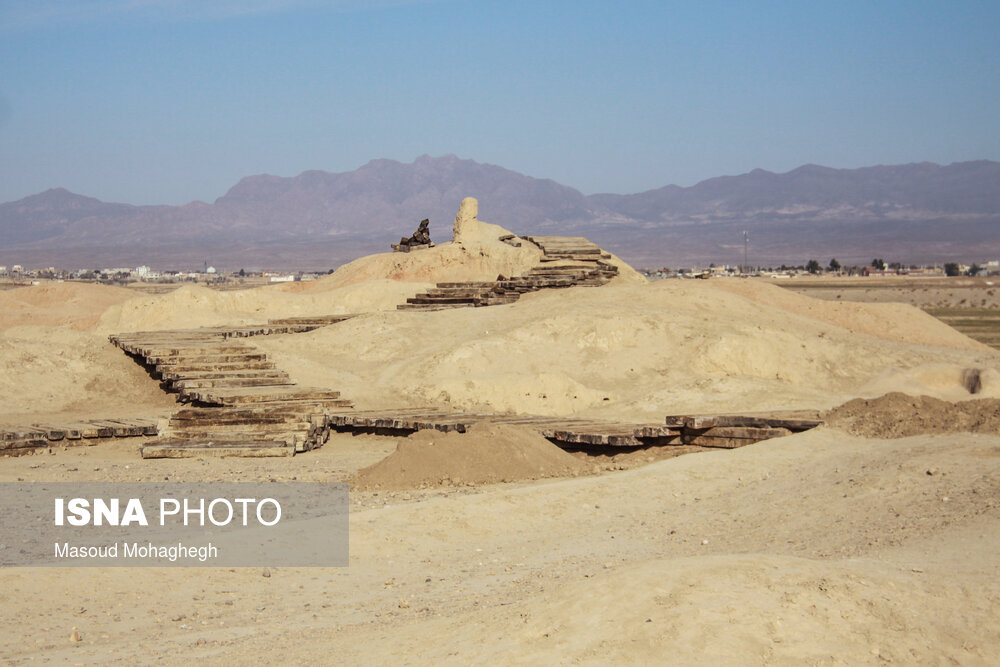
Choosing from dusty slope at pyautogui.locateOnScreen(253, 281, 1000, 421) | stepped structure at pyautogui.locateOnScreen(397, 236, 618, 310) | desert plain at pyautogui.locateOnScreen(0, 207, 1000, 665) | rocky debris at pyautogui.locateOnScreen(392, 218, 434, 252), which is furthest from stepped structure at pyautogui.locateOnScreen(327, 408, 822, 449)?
rocky debris at pyautogui.locateOnScreen(392, 218, 434, 252)

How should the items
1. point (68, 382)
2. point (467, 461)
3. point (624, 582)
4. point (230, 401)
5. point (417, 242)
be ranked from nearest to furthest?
point (624, 582), point (467, 461), point (230, 401), point (68, 382), point (417, 242)

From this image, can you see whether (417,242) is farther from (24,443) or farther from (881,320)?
(24,443)

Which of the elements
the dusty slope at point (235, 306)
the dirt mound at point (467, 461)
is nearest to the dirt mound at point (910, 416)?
the dirt mound at point (467, 461)

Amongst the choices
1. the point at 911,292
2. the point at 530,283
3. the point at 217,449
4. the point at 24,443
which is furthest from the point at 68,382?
the point at 911,292

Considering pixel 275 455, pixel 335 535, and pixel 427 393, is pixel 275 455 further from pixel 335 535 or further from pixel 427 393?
pixel 335 535

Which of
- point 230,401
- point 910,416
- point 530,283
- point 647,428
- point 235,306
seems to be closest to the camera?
point 910,416

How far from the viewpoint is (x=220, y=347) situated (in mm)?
18688

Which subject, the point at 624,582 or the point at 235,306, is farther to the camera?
the point at 235,306

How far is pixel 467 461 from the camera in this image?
40.1 ft

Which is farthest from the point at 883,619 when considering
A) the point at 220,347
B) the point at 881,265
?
the point at 881,265

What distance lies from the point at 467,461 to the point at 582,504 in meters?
2.20

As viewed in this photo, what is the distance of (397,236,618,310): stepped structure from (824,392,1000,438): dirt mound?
39.8 ft

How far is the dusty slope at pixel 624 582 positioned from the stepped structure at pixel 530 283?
13.8 m

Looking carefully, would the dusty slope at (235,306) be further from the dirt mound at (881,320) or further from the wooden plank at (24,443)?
the wooden plank at (24,443)
